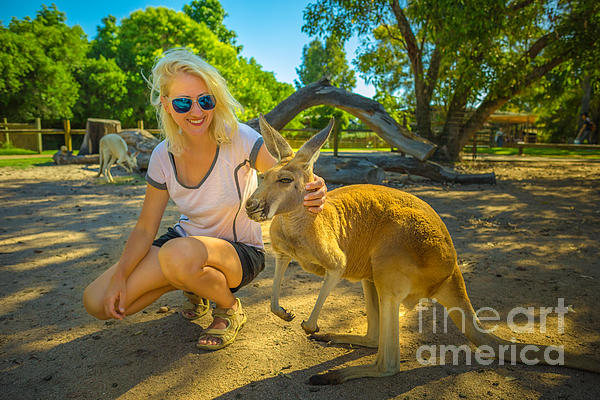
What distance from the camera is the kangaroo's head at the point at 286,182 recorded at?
1.60 metres

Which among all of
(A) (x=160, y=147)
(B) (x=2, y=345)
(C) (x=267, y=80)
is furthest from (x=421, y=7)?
(C) (x=267, y=80)

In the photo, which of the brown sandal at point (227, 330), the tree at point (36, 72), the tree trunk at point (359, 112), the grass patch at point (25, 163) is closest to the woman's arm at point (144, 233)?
the brown sandal at point (227, 330)

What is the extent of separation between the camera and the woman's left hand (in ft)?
5.73

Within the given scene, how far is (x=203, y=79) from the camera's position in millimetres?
2100

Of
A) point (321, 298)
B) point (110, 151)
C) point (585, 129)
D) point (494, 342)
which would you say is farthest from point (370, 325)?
point (585, 129)

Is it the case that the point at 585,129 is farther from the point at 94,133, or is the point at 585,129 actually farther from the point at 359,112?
the point at 94,133

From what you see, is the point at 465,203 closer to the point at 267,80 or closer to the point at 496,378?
the point at 496,378

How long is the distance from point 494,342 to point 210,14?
103ft

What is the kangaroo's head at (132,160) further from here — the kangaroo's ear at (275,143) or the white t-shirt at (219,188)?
the kangaroo's ear at (275,143)

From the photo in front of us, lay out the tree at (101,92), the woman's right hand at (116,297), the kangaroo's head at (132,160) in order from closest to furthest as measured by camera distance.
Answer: the woman's right hand at (116,297)
the kangaroo's head at (132,160)
the tree at (101,92)

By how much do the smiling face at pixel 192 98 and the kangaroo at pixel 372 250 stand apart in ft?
1.63

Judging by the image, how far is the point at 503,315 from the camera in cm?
240

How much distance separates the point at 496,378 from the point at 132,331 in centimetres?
197

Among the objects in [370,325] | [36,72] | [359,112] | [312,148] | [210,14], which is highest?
[210,14]
